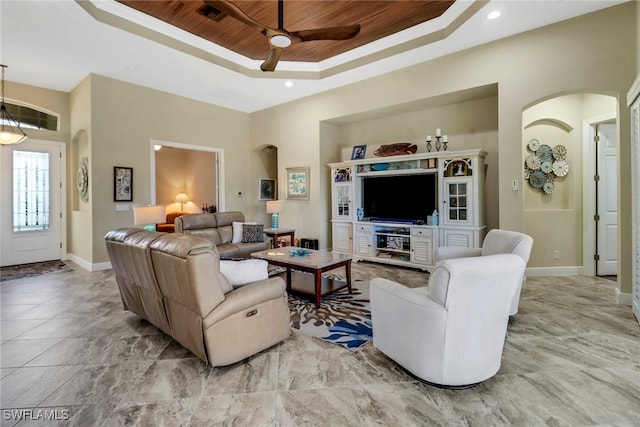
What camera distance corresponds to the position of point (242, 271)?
2438 millimetres

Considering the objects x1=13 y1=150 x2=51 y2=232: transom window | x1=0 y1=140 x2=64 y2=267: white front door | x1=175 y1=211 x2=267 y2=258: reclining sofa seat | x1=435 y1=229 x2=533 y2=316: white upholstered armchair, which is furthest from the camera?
x1=13 y1=150 x2=51 y2=232: transom window

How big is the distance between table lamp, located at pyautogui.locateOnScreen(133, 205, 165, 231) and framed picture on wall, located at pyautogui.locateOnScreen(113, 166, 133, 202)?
1.10 m

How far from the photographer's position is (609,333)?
9.07 ft

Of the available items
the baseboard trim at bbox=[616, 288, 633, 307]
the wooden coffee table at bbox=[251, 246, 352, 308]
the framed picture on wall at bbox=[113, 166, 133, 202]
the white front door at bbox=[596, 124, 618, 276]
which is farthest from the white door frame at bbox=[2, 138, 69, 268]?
the white front door at bbox=[596, 124, 618, 276]

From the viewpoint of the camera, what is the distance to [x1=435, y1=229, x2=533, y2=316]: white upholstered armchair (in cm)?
256

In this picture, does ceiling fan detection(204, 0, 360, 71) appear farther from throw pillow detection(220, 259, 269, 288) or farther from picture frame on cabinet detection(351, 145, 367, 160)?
picture frame on cabinet detection(351, 145, 367, 160)

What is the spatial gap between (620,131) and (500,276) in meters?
3.05

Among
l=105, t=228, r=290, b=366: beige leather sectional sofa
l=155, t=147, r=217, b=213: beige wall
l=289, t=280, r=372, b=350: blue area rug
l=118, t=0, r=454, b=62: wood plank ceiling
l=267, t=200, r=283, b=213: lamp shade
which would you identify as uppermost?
l=118, t=0, r=454, b=62: wood plank ceiling

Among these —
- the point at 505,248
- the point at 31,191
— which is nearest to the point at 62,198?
the point at 31,191

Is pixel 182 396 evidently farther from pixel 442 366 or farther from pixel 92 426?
pixel 442 366

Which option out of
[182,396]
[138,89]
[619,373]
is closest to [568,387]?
[619,373]

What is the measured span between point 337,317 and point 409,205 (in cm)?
286

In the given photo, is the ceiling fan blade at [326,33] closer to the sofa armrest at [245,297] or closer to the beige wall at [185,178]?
the sofa armrest at [245,297]

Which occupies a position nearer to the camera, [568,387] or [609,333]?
[568,387]
